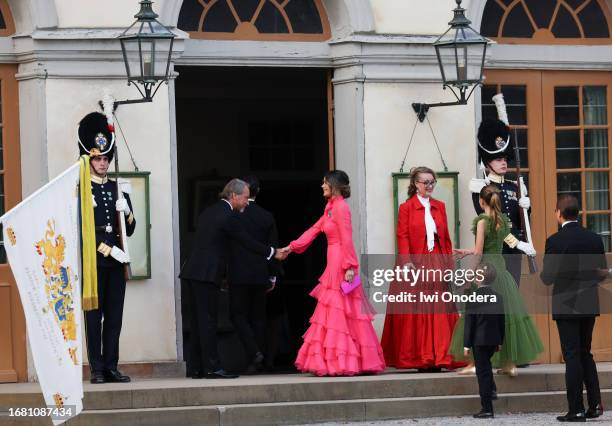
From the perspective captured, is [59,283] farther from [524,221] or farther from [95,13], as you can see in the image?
[524,221]

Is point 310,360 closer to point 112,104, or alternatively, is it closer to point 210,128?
point 112,104

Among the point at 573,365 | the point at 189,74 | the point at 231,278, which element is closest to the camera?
the point at 573,365

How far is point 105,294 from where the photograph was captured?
12.7 m

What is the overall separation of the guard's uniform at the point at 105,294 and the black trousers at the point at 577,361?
3425 mm

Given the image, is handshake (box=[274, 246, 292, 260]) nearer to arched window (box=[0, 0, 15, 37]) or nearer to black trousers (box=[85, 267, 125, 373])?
black trousers (box=[85, 267, 125, 373])

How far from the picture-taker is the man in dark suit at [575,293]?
38.7 ft

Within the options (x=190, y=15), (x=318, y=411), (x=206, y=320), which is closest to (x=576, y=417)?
(x=318, y=411)

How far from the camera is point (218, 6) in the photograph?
14.1 meters

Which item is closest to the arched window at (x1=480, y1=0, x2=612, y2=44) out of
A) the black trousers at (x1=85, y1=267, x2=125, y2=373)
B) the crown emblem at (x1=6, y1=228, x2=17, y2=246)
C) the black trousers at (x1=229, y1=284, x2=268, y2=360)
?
the black trousers at (x1=229, y1=284, x2=268, y2=360)

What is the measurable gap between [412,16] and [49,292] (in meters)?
5.02

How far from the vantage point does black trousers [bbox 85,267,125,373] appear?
12.7 metres

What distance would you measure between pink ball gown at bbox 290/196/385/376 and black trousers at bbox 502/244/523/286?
48.0 inches

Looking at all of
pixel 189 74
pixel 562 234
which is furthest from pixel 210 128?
pixel 562 234

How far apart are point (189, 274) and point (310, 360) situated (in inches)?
46.7
